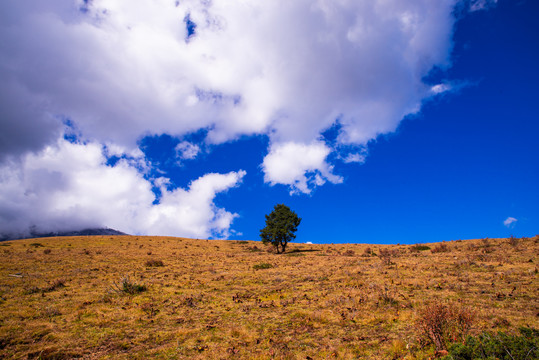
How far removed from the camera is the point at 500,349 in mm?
6301

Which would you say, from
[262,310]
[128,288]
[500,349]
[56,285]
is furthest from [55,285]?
[500,349]

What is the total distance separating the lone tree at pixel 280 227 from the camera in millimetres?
47938

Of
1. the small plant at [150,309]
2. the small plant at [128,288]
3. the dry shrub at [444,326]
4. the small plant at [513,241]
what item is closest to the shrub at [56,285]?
the small plant at [128,288]

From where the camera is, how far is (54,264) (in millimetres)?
28891

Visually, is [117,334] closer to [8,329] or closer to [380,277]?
[8,329]

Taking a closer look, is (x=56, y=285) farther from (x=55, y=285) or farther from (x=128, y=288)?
(x=128, y=288)

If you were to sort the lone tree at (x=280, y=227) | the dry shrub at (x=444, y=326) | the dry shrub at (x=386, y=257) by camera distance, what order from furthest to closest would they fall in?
the lone tree at (x=280, y=227), the dry shrub at (x=386, y=257), the dry shrub at (x=444, y=326)

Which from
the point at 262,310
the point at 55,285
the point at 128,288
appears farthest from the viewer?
the point at 55,285

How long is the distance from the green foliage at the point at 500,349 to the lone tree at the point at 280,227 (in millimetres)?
40785

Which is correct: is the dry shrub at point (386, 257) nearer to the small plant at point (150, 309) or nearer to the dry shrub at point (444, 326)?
the dry shrub at point (444, 326)

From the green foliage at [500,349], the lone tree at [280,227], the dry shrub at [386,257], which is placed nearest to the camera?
the green foliage at [500,349]

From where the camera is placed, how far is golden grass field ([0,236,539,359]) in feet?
31.7

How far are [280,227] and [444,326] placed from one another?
39753mm

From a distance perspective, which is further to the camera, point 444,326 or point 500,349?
point 444,326
